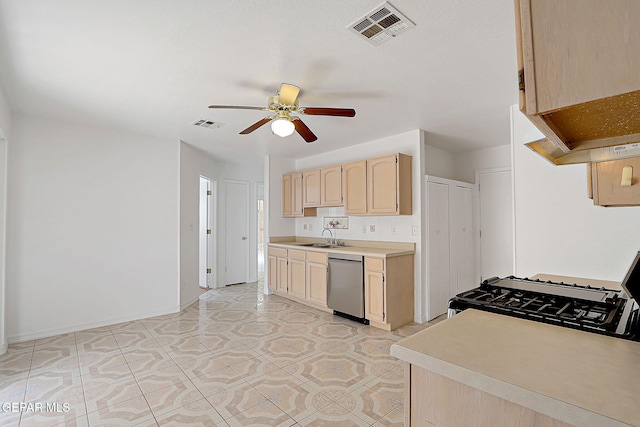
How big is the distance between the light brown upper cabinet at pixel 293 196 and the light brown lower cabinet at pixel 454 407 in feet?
14.0

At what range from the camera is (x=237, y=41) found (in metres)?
1.98

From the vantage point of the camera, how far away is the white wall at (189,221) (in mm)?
4512

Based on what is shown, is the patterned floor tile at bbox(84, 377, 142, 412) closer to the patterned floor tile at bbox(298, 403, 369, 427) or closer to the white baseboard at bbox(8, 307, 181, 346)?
the patterned floor tile at bbox(298, 403, 369, 427)

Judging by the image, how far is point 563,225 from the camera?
2.63 m

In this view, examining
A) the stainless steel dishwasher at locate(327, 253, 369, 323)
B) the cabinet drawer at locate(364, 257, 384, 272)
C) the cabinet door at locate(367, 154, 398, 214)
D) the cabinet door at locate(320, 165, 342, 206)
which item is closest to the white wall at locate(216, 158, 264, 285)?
the cabinet door at locate(320, 165, 342, 206)

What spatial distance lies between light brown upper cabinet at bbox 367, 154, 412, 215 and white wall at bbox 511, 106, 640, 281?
1.21 meters

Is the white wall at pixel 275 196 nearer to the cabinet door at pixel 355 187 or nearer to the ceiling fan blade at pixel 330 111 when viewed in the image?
the cabinet door at pixel 355 187

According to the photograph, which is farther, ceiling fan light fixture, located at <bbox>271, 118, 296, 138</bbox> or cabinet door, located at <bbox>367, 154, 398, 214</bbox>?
cabinet door, located at <bbox>367, 154, 398, 214</bbox>

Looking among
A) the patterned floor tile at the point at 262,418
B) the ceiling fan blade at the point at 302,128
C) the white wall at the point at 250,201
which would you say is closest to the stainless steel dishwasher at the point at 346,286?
the ceiling fan blade at the point at 302,128

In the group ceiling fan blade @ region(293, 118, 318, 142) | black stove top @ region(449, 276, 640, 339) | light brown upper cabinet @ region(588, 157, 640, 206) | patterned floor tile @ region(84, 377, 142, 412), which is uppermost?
ceiling fan blade @ region(293, 118, 318, 142)

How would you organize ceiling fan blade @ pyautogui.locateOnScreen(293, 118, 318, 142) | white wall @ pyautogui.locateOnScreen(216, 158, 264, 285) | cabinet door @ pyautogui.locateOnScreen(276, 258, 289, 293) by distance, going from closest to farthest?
ceiling fan blade @ pyautogui.locateOnScreen(293, 118, 318, 142) → cabinet door @ pyautogui.locateOnScreen(276, 258, 289, 293) → white wall @ pyautogui.locateOnScreen(216, 158, 264, 285)

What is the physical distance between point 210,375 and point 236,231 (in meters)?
3.91

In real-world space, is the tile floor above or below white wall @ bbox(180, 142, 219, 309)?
below

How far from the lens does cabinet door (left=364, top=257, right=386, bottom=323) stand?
3609 millimetres
